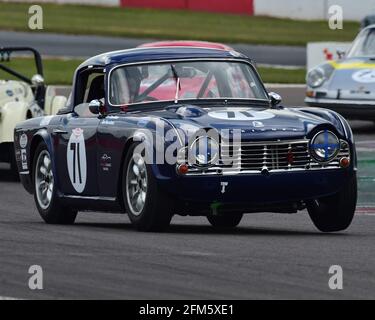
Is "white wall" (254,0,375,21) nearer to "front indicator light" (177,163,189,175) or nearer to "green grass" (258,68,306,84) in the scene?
"green grass" (258,68,306,84)

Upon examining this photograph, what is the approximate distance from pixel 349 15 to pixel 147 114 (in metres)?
30.6

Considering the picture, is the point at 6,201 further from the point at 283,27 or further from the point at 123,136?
the point at 283,27

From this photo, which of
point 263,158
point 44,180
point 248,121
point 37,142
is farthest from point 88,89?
point 263,158

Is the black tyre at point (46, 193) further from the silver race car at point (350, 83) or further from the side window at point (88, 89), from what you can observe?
the silver race car at point (350, 83)

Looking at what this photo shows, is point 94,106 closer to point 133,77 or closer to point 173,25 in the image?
point 133,77

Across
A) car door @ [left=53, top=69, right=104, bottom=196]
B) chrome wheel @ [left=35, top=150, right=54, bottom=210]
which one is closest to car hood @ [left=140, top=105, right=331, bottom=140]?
car door @ [left=53, top=69, right=104, bottom=196]

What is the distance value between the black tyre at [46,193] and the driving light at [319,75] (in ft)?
29.5

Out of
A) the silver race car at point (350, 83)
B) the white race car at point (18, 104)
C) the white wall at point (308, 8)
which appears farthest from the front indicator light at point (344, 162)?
the white wall at point (308, 8)

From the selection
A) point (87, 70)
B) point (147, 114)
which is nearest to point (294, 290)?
point (147, 114)

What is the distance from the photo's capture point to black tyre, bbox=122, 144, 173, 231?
10227mm

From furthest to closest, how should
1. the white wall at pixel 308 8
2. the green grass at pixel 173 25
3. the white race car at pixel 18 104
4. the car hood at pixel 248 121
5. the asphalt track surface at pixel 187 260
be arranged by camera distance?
the white wall at pixel 308 8 < the green grass at pixel 173 25 < the white race car at pixel 18 104 < the car hood at pixel 248 121 < the asphalt track surface at pixel 187 260

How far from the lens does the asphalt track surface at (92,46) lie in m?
32.7

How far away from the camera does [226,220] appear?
1159cm

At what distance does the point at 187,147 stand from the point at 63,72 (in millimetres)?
19235
